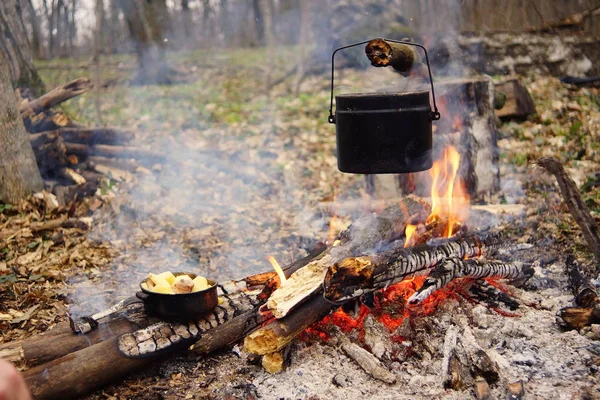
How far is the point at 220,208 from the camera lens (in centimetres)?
686

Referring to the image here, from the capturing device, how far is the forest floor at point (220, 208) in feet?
14.1

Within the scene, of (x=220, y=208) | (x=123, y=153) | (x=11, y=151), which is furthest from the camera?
(x=123, y=153)

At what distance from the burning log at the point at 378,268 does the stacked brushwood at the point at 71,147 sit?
13.9ft

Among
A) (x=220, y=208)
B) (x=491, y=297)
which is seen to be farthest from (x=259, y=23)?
(x=491, y=297)

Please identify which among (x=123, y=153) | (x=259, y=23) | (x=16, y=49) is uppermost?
(x=259, y=23)

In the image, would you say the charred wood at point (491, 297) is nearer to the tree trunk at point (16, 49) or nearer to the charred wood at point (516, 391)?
the charred wood at point (516, 391)

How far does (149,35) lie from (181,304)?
12.1 m

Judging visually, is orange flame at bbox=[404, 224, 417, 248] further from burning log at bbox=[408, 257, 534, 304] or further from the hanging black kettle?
the hanging black kettle

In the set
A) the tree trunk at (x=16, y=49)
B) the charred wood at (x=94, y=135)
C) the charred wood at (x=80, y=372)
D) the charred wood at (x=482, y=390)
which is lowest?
the charred wood at (x=482, y=390)

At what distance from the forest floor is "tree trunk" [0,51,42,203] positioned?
205 millimetres

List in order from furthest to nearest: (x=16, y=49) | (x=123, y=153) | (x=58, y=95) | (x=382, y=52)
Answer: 1. (x=16, y=49)
2. (x=123, y=153)
3. (x=58, y=95)
4. (x=382, y=52)

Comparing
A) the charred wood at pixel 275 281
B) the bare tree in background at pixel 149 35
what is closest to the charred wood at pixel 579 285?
the charred wood at pixel 275 281

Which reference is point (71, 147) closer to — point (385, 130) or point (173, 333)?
point (173, 333)

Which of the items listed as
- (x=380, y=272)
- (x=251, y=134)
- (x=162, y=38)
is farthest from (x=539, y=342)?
(x=162, y=38)
